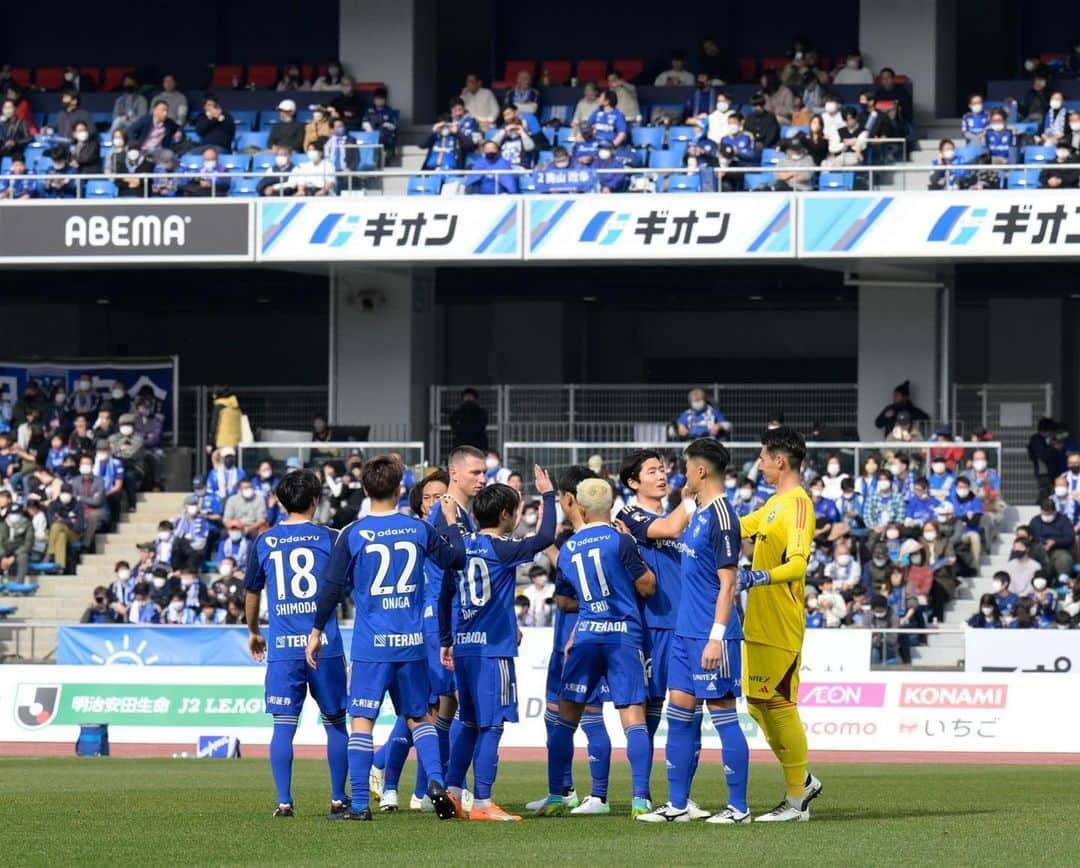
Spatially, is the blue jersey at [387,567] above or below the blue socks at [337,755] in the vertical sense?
above

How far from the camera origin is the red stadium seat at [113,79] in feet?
121

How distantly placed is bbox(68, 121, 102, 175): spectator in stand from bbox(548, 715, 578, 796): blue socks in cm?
2147

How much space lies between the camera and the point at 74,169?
104ft

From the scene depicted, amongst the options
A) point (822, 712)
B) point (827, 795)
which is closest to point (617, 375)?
point (822, 712)

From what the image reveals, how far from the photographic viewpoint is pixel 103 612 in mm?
27719

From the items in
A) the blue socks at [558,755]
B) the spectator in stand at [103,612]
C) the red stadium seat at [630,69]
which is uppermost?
the red stadium seat at [630,69]

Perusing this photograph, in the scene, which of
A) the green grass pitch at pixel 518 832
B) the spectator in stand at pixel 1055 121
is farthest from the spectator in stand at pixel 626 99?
the green grass pitch at pixel 518 832

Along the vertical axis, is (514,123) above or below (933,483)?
above

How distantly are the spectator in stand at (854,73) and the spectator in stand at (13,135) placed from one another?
12.8 meters

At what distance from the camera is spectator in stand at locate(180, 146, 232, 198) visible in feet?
102

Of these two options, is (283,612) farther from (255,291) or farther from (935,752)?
(255,291)

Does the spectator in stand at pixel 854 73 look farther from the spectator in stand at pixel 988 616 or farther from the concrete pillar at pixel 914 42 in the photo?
the spectator in stand at pixel 988 616

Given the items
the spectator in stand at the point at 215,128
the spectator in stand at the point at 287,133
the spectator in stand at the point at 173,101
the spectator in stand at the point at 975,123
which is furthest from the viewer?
the spectator in stand at the point at 173,101

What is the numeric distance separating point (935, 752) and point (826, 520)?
5.46 metres
